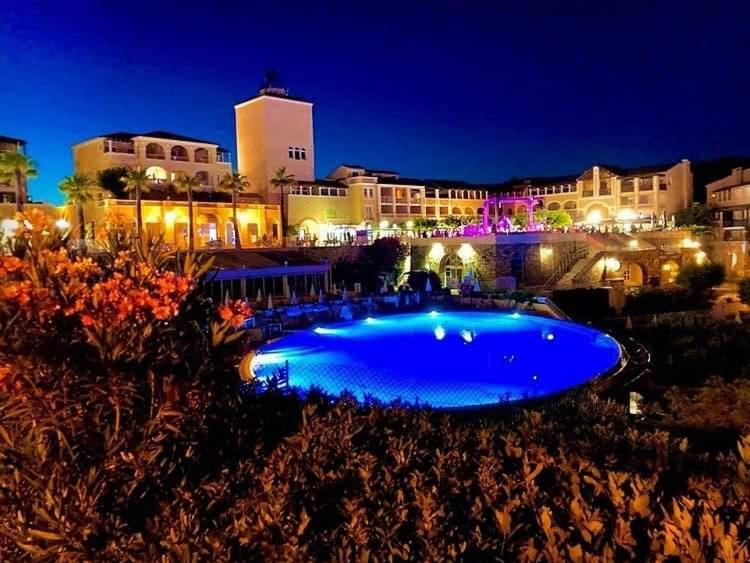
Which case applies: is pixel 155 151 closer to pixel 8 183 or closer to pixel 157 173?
pixel 157 173

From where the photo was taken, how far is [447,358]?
16672 mm

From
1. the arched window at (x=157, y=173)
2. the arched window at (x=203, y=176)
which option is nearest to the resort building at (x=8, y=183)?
the arched window at (x=157, y=173)

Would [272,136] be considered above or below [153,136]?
above

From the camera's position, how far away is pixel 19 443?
4.00 m

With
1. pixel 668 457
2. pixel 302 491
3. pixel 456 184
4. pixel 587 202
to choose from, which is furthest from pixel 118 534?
pixel 456 184

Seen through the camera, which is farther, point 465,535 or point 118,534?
point 118,534

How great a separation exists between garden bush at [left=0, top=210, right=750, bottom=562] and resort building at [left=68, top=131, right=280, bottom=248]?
105ft

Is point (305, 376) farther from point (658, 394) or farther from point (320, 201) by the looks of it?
point (320, 201)

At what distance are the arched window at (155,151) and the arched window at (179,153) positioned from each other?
0.84 meters

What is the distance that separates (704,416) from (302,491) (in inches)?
233

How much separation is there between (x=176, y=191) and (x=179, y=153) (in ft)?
17.6

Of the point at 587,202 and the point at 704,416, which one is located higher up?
the point at 587,202

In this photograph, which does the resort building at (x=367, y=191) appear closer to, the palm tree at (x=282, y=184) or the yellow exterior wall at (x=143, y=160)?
the palm tree at (x=282, y=184)

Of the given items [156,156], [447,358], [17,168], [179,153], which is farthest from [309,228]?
[447,358]
